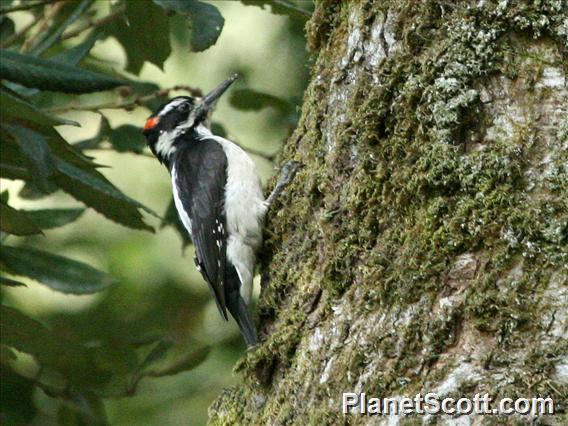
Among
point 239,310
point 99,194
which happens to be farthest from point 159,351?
point 99,194

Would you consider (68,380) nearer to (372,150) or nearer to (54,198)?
(372,150)

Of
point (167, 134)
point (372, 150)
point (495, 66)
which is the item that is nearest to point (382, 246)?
point (372, 150)

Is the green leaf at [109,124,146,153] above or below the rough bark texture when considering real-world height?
below

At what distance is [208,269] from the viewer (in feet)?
16.2

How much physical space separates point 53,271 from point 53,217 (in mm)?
296

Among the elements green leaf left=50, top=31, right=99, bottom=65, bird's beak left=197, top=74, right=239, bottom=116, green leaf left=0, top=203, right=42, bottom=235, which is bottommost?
green leaf left=0, top=203, right=42, bottom=235

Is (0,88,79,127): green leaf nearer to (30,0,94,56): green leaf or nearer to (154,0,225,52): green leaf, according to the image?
(30,0,94,56): green leaf

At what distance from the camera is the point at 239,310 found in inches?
184

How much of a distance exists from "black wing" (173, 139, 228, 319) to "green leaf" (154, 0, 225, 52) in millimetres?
1025

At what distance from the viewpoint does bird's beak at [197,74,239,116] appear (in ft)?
18.6

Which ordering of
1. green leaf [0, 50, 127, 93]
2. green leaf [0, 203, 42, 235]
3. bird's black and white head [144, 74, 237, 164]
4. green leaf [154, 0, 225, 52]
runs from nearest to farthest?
1. green leaf [0, 50, 127, 93]
2. green leaf [0, 203, 42, 235]
3. green leaf [154, 0, 225, 52]
4. bird's black and white head [144, 74, 237, 164]

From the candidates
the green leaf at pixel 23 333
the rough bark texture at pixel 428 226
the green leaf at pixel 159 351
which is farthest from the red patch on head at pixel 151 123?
the rough bark texture at pixel 428 226

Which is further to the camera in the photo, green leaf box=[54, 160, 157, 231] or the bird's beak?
the bird's beak

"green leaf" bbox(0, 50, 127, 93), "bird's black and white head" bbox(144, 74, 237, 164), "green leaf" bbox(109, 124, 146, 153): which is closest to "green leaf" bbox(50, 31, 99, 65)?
"green leaf" bbox(0, 50, 127, 93)
